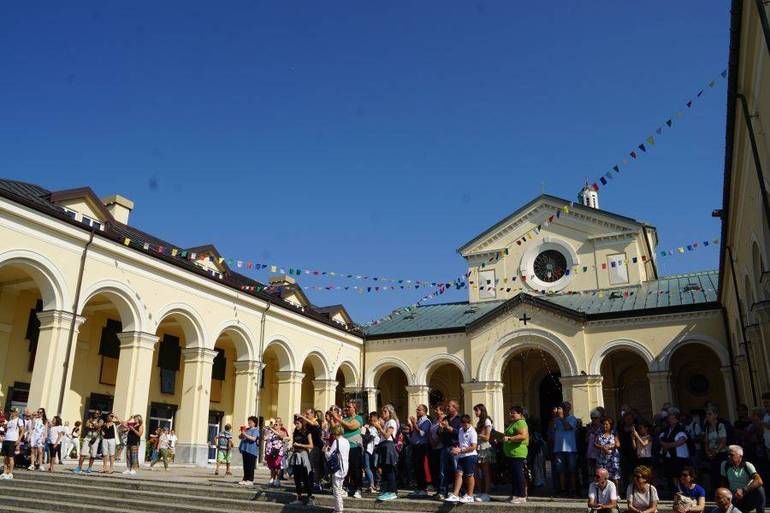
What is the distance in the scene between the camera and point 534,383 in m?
27.4

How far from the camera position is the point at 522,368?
90.4 feet

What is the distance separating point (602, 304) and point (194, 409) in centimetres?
1629

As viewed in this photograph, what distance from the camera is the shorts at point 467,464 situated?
31.6 feet

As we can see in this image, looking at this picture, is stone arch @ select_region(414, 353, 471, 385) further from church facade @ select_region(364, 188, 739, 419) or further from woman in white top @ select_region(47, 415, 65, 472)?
woman in white top @ select_region(47, 415, 65, 472)

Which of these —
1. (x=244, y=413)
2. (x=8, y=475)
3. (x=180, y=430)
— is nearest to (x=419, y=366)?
(x=244, y=413)

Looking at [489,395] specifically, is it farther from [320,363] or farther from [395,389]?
[320,363]

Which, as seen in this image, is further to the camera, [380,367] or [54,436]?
[380,367]

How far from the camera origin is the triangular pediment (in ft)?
91.1

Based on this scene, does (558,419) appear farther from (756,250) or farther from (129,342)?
(129,342)

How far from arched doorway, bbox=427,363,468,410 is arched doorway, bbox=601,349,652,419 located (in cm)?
673

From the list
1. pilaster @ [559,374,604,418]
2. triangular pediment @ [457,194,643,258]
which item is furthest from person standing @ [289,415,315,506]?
triangular pediment @ [457,194,643,258]

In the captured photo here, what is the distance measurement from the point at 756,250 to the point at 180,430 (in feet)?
56.1

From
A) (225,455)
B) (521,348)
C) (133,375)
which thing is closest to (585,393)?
(521,348)

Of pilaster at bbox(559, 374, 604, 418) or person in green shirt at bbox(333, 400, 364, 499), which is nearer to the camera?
person in green shirt at bbox(333, 400, 364, 499)
